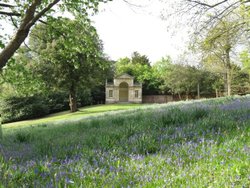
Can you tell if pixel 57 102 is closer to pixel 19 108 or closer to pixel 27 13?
pixel 19 108

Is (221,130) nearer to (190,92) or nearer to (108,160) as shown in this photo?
(108,160)

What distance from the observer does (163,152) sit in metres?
4.11

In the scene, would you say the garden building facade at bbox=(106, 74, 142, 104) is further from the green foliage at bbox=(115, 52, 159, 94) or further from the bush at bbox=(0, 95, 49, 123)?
the bush at bbox=(0, 95, 49, 123)

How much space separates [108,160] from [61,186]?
1045 mm

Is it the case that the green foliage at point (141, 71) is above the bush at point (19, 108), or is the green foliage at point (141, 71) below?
above

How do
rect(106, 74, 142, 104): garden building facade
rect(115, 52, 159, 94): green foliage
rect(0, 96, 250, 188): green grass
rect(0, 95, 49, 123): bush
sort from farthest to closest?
1. rect(115, 52, 159, 94): green foliage
2. rect(106, 74, 142, 104): garden building facade
3. rect(0, 95, 49, 123): bush
4. rect(0, 96, 250, 188): green grass

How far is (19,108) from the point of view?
46906mm

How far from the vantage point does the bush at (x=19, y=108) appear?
46.4 metres

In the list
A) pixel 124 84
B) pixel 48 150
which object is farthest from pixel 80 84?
pixel 48 150

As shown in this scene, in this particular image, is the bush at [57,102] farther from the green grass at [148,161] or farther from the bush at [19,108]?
the green grass at [148,161]

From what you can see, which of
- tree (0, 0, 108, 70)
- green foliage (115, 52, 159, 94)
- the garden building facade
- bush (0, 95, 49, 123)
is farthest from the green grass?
green foliage (115, 52, 159, 94)

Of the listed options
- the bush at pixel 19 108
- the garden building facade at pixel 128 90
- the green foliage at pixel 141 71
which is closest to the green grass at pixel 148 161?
the bush at pixel 19 108

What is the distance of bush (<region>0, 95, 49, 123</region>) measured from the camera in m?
46.4

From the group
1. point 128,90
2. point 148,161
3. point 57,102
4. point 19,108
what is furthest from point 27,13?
point 128,90
